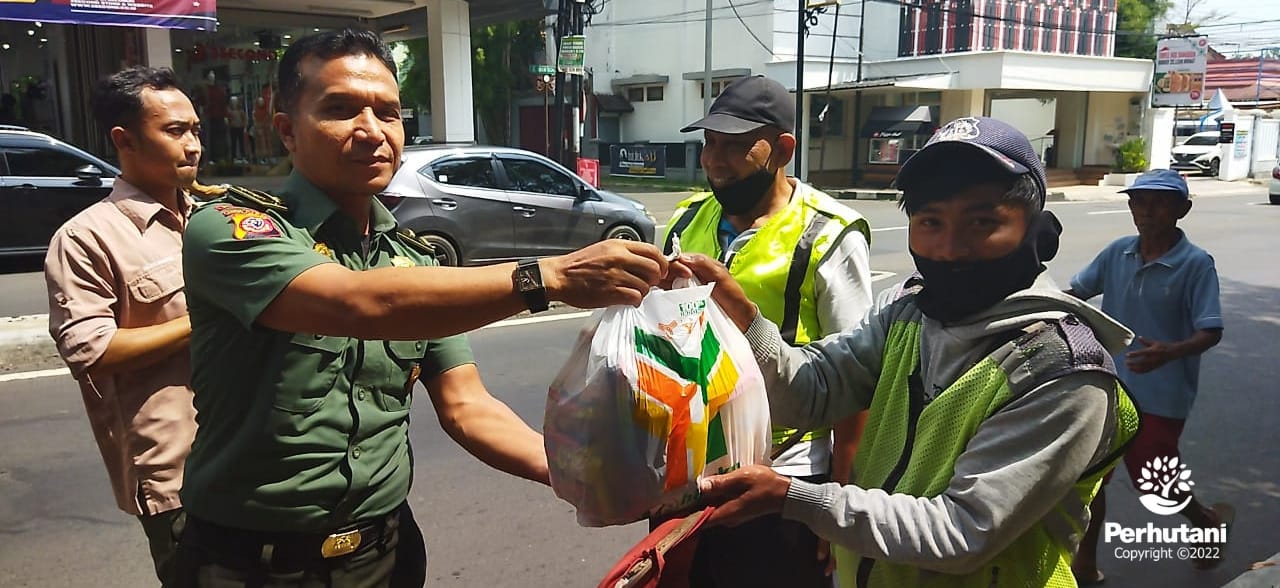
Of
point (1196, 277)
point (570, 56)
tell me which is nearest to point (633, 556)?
point (1196, 277)

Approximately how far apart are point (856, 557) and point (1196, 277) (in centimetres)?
255

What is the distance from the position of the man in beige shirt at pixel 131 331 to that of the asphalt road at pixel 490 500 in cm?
146

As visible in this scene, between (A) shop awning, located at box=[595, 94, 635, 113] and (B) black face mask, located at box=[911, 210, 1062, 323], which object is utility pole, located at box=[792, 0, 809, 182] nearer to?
(A) shop awning, located at box=[595, 94, 635, 113]

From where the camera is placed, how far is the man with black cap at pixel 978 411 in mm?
1463

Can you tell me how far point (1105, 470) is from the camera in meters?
1.59

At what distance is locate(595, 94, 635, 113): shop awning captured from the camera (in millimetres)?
30755

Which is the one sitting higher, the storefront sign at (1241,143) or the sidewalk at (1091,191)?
the storefront sign at (1241,143)

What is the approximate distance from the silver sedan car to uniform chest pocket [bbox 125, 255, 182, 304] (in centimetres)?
687

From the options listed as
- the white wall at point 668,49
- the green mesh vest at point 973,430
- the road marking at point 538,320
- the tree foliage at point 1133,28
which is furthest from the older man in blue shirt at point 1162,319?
the tree foliage at point 1133,28

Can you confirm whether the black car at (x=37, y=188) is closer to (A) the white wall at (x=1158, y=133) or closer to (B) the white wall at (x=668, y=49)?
(B) the white wall at (x=668, y=49)

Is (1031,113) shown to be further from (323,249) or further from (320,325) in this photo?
(320,325)

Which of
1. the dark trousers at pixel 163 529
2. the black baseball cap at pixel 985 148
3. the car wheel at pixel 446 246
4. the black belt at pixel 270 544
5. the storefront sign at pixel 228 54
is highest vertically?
the storefront sign at pixel 228 54

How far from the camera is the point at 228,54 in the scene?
59.0ft

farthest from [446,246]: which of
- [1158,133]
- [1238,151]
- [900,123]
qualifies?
[1238,151]
